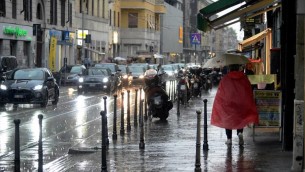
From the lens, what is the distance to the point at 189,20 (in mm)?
155250

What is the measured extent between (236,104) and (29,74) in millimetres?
17613

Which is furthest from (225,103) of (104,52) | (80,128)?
(104,52)

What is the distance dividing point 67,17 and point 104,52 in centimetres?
1624

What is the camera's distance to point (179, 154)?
45.3 ft

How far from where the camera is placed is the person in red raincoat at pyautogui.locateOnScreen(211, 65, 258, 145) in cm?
1462

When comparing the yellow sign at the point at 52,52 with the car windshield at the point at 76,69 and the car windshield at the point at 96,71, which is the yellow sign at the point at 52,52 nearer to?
the car windshield at the point at 76,69

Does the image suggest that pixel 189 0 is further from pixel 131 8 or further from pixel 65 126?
pixel 65 126

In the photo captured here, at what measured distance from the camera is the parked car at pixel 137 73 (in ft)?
169

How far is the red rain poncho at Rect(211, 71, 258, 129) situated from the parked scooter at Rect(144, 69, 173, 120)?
7349 mm

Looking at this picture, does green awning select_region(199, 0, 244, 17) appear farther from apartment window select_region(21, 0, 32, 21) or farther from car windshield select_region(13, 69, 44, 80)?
apartment window select_region(21, 0, 32, 21)

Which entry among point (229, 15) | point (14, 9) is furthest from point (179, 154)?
point (14, 9)

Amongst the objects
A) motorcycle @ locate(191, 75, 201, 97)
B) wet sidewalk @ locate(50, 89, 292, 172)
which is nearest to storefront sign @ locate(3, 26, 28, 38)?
motorcycle @ locate(191, 75, 201, 97)

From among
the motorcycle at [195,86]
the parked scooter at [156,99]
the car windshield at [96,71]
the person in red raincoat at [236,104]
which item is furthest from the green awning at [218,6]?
the car windshield at [96,71]

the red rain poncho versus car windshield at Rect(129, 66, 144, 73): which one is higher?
car windshield at Rect(129, 66, 144, 73)
